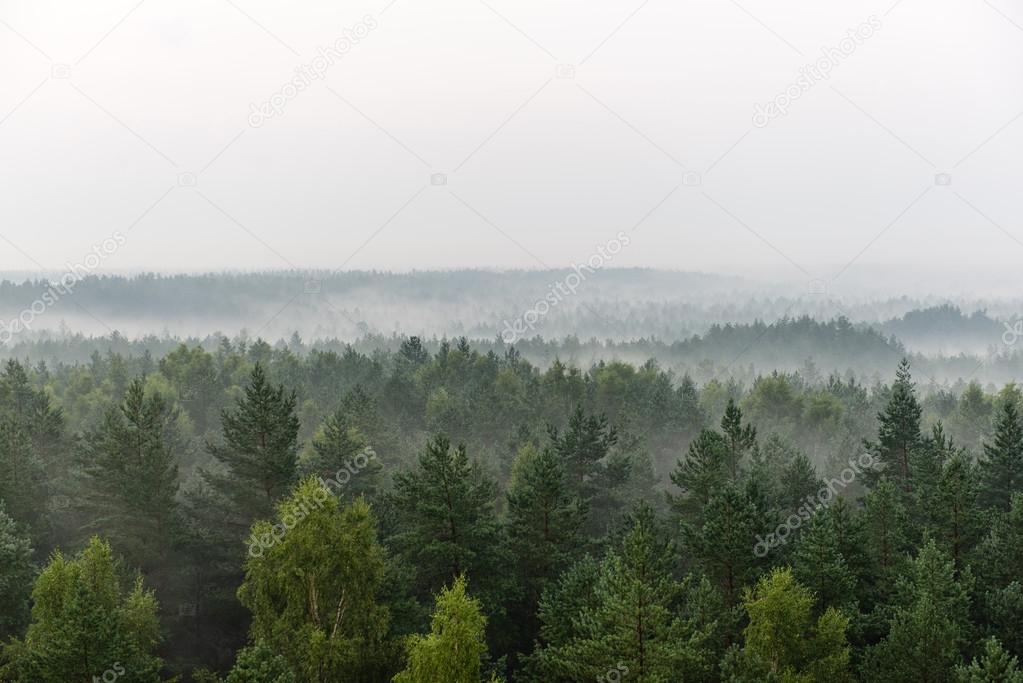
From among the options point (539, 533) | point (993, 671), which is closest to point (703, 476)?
point (539, 533)

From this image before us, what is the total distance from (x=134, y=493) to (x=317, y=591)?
21603mm

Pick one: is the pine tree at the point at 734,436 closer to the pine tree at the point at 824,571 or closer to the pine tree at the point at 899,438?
Answer: the pine tree at the point at 899,438

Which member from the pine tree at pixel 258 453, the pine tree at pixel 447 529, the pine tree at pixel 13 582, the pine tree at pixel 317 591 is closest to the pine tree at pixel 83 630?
the pine tree at pixel 13 582

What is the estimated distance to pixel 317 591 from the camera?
36656 mm

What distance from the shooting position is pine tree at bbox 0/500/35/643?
141 feet

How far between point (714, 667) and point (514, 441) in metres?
57.9

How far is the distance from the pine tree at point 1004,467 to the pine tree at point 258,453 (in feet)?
143

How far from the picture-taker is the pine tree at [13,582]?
4306cm

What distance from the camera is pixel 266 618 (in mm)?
36375

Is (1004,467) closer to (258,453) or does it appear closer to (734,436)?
(734,436)

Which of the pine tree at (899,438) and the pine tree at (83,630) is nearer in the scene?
the pine tree at (83,630)

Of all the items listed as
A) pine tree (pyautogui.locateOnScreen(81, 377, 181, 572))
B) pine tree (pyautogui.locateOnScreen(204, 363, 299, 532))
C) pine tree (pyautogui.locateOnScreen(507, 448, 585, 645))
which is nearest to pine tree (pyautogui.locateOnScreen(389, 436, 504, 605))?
pine tree (pyautogui.locateOnScreen(507, 448, 585, 645))

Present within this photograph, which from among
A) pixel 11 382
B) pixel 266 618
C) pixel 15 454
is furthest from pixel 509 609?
pixel 11 382

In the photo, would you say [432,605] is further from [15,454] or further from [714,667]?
[15,454]
